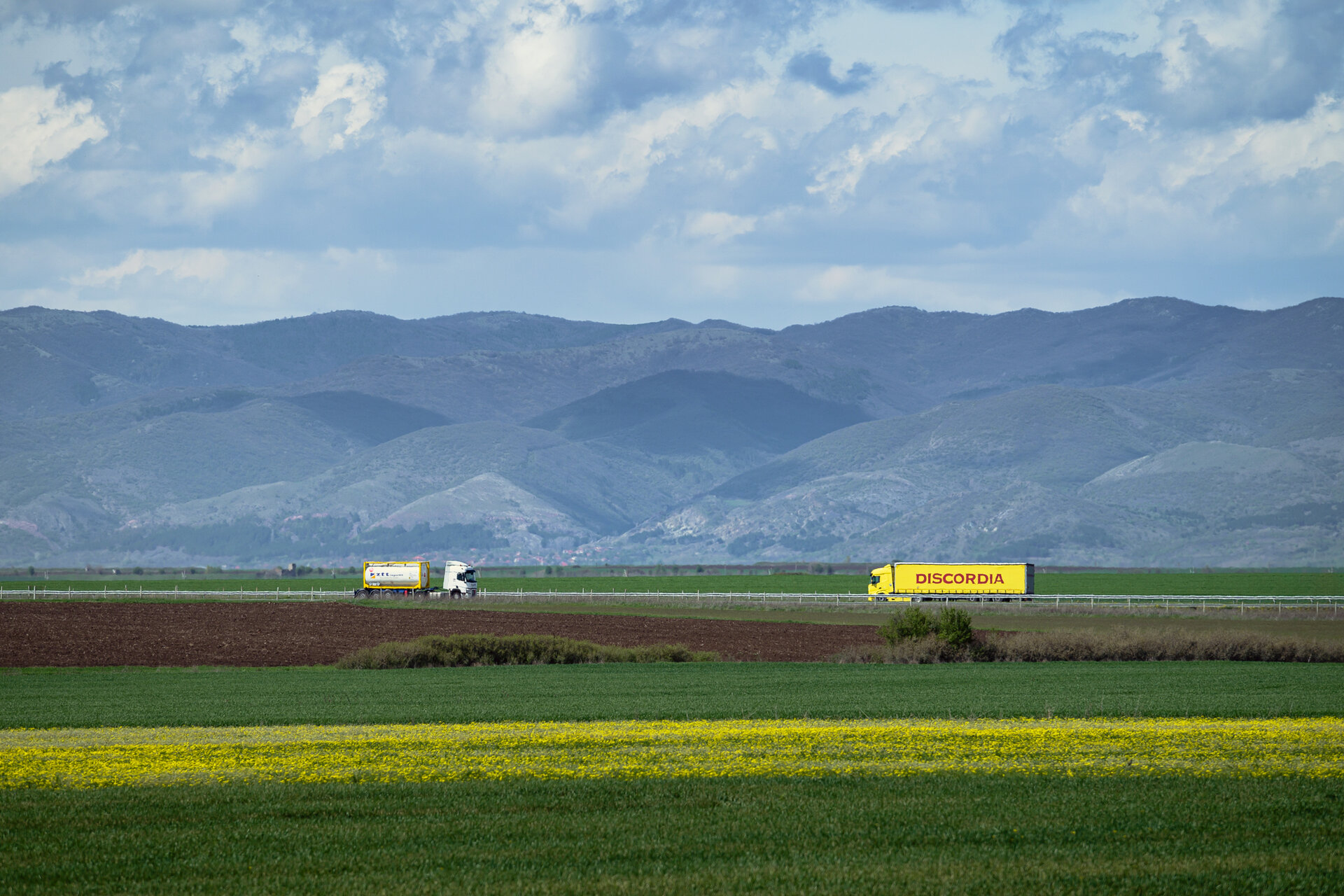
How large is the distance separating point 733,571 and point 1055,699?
156587mm

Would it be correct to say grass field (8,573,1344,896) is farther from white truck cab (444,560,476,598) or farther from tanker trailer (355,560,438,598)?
tanker trailer (355,560,438,598)

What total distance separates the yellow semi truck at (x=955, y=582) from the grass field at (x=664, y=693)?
48403mm

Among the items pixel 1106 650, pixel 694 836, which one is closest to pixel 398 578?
pixel 1106 650

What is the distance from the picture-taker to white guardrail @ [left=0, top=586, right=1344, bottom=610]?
88.8 metres

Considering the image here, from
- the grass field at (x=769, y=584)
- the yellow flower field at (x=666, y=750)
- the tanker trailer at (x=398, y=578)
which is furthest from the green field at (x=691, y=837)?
the tanker trailer at (x=398, y=578)

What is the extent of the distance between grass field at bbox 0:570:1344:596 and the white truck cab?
20.7ft

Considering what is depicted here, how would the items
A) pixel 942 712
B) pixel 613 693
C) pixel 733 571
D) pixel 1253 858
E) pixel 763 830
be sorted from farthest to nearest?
1. pixel 733 571
2. pixel 613 693
3. pixel 942 712
4. pixel 763 830
5. pixel 1253 858

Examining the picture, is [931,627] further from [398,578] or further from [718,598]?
[398,578]

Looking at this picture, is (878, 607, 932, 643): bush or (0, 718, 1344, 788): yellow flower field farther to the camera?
(878, 607, 932, 643): bush

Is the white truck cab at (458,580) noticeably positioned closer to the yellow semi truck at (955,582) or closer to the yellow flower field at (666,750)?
the yellow semi truck at (955,582)

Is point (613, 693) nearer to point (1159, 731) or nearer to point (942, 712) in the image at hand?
point (942, 712)

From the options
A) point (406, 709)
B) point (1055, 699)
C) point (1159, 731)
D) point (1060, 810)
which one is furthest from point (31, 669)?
point (1060, 810)

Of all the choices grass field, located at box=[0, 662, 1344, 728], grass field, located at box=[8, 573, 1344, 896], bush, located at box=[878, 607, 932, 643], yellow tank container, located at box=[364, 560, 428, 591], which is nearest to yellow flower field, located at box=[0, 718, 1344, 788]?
grass field, located at box=[8, 573, 1344, 896]

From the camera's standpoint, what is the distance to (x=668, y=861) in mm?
14898
